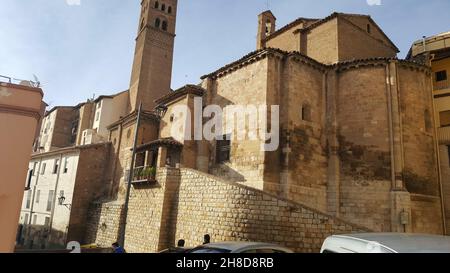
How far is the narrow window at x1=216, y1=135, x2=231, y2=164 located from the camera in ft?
61.2

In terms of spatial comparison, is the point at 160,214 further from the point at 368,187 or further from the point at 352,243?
the point at 352,243

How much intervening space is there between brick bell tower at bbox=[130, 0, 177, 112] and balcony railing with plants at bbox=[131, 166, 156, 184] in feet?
50.6

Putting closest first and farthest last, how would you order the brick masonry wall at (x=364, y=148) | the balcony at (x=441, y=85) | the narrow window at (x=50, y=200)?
the brick masonry wall at (x=364, y=148) < the balcony at (x=441, y=85) < the narrow window at (x=50, y=200)

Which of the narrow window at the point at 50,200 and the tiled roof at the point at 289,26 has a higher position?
the tiled roof at the point at 289,26

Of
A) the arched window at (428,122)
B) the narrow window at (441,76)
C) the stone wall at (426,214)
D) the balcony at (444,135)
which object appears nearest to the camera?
the stone wall at (426,214)

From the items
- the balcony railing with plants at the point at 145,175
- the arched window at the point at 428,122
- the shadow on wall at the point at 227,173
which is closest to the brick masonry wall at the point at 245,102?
the shadow on wall at the point at 227,173

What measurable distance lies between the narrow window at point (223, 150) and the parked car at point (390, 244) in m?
13.8

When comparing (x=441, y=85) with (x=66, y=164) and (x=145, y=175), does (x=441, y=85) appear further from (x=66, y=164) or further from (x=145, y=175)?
(x=66, y=164)

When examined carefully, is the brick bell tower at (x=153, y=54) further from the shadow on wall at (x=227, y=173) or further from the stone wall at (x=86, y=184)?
the shadow on wall at (x=227, y=173)

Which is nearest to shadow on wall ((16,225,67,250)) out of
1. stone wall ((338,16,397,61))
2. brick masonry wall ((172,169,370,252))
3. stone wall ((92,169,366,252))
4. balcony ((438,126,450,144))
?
stone wall ((92,169,366,252))

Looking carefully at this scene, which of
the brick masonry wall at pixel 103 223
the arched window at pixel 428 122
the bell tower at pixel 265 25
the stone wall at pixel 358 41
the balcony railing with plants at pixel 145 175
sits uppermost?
the bell tower at pixel 265 25

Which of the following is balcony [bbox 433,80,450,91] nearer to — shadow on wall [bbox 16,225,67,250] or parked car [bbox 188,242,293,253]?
parked car [bbox 188,242,293,253]

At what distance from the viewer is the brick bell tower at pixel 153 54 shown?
3516 cm

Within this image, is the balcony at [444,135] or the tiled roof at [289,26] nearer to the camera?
the balcony at [444,135]
